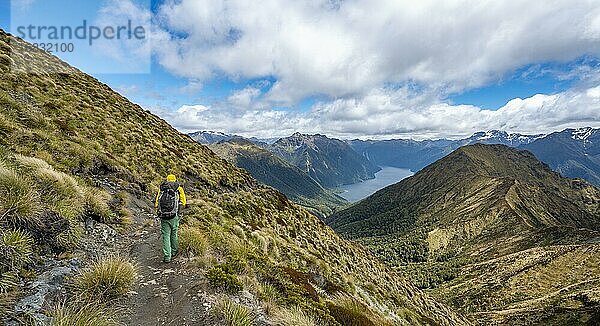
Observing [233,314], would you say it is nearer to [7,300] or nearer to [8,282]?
[7,300]

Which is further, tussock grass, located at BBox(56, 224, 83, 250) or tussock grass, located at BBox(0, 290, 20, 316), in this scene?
tussock grass, located at BBox(56, 224, 83, 250)

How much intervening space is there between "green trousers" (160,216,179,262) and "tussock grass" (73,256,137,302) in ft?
6.66

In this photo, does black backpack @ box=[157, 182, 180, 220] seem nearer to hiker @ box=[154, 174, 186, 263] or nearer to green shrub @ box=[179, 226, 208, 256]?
hiker @ box=[154, 174, 186, 263]

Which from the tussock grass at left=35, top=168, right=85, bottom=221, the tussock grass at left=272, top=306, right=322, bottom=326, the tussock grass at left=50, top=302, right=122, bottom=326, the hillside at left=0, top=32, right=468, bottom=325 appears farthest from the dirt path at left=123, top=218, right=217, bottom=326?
the tussock grass at left=35, top=168, right=85, bottom=221

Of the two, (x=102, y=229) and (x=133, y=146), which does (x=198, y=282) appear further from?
(x=133, y=146)

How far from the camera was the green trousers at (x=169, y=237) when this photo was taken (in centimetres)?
1062

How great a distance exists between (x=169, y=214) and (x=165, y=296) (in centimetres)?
325

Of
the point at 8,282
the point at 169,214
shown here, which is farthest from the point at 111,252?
the point at 8,282

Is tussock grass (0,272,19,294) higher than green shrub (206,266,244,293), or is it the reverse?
tussock grass (0,272,19,294)

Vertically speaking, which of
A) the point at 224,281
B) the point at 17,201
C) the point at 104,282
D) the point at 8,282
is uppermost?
the point at 17,201

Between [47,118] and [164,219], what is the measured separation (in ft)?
61.0

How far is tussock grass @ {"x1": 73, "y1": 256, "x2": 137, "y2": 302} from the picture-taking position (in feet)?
24.6

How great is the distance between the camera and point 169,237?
10836 millimetres

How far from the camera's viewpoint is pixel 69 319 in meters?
5.80
